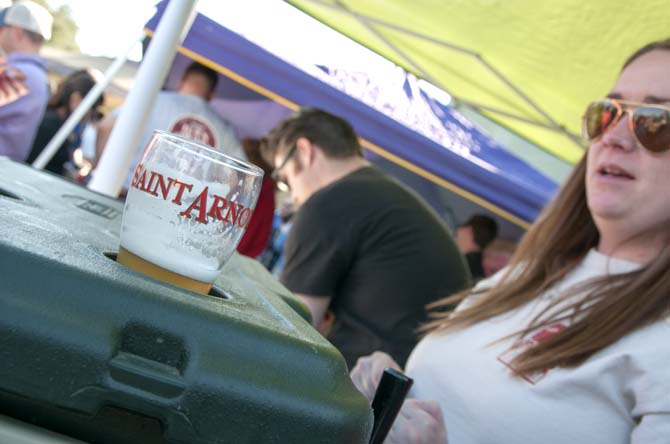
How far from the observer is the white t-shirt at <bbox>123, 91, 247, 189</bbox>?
324cm

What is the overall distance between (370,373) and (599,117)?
640 mm

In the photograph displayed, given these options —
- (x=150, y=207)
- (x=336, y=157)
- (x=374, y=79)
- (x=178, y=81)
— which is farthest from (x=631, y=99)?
(x=178, y=81)

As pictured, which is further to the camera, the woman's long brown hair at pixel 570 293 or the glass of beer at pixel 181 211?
the woman's long brown hair at pixel 570 293

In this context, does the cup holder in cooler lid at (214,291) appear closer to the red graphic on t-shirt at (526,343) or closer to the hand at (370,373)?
the hand at (370,373)

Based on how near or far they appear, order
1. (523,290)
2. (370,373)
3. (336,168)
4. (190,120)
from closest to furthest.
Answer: (370,373)
(523,290)
(336,168)
(190,120)

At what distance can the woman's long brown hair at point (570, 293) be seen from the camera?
98 cm

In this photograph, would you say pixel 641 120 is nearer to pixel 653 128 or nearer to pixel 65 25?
pixel 653 128

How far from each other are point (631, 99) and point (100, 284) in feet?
3.45

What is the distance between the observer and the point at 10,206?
1.97ft

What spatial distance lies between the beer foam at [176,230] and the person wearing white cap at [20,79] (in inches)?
101

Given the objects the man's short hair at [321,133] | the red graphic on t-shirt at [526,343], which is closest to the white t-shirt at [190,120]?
the man's short hair at [321,133]

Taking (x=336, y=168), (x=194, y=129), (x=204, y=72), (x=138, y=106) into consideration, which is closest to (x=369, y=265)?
(x=336, y=168)

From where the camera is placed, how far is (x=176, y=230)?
1.75 feet

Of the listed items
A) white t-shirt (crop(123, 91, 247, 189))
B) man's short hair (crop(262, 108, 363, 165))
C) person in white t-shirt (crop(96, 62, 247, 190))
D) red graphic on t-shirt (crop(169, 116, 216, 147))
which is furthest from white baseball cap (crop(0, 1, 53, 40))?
man's short hair (crop(262, 108, 363, 165))
